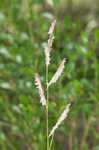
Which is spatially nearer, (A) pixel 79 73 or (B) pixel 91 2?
(A) pixel 79 73

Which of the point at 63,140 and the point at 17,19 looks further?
the point at 63,140

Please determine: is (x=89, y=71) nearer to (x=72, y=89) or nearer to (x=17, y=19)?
(x=72, y=89)

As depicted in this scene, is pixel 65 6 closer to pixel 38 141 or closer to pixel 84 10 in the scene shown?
pixel 84 10

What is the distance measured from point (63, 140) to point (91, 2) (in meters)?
0.68

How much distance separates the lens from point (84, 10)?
54.9 inches

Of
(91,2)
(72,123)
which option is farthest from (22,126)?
(91,2)

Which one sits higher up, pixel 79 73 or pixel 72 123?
pixel 79 73

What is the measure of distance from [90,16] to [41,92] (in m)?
1.02

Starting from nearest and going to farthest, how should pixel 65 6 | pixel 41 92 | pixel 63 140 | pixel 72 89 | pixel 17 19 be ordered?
pixel 41 92, pixel 72 89, pixel 17 19, pixel 63 140, pixel 65 6

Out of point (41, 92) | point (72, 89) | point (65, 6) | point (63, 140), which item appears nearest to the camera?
point (41, 92)

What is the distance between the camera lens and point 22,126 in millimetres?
786

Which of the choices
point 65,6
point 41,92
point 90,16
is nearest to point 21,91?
point 41,92

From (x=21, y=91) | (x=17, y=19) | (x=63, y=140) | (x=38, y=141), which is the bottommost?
(x=63, y=140)

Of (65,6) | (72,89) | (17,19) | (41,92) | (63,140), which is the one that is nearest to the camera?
(41,92)
